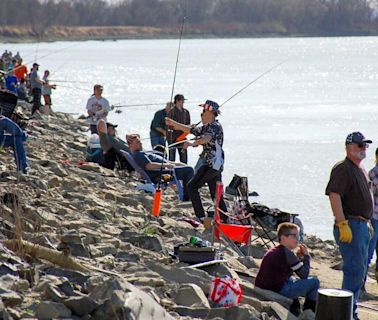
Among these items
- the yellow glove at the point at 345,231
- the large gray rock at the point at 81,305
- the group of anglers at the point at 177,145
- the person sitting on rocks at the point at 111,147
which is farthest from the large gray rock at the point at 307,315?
the person sitting on rocks at the point at 111,147

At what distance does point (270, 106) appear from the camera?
111 ft

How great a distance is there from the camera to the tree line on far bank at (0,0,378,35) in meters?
118

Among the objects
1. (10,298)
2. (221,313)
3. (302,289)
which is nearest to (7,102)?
(302,289)

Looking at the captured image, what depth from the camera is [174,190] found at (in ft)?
43.3

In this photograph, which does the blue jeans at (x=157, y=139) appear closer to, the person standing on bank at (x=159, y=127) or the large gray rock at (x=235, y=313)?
the person standing on bank at (x=159, y=127)

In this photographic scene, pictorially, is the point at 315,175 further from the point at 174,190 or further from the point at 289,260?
the point at 289,260

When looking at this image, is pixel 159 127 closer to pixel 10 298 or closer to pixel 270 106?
pixel 10 298

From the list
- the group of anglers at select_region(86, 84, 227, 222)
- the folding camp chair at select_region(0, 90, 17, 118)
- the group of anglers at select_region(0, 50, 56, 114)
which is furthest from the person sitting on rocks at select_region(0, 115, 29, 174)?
the group of anglers at select_region(0, 50, 56, 114)

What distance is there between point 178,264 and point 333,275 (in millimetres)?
2766

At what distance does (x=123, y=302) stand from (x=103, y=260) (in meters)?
1.59

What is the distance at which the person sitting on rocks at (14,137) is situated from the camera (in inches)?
421

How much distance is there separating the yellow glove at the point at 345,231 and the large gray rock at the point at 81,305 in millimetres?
2291

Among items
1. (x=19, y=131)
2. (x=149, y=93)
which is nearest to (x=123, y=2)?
(x=149, y=93)

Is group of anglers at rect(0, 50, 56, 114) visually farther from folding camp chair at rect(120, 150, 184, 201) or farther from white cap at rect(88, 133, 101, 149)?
folding camp chair at rect(120, 150, 184, 201)
